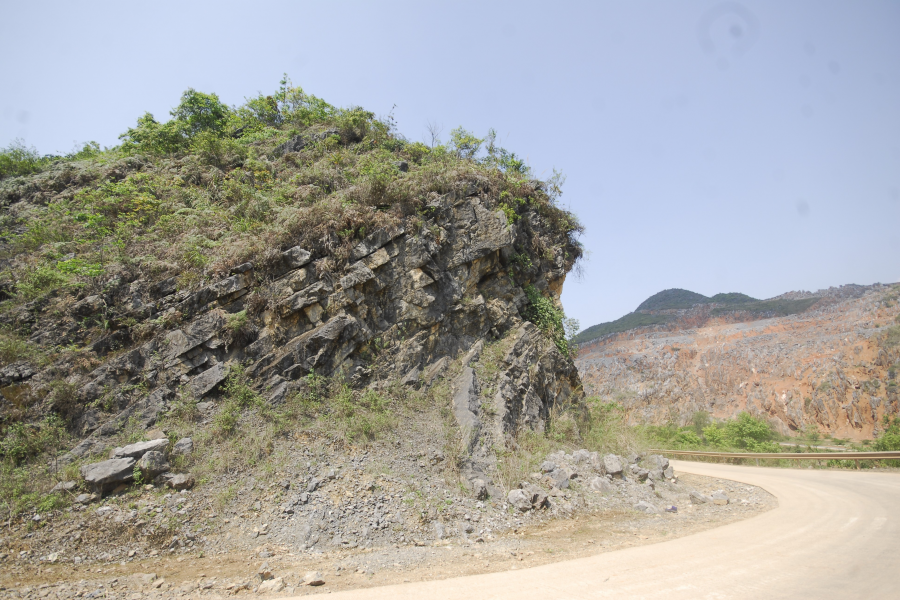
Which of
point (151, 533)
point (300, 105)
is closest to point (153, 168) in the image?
point (300, 105)

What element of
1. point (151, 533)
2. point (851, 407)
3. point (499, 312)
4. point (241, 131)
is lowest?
point (851, 407)

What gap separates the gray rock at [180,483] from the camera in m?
7.32

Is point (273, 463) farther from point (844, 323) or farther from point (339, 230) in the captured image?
point (844, 323)

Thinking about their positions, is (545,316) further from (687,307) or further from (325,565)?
(687,307)

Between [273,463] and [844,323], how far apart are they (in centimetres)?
6192

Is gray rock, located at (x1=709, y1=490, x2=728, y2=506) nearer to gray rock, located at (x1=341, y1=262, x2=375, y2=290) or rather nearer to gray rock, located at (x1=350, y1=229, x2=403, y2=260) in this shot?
gray rock, located at (x1=341, y1=262, x2=375, y2=290)

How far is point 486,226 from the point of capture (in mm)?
13320

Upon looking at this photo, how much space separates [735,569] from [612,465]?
15.4 ft

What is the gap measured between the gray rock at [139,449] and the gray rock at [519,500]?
691 cm

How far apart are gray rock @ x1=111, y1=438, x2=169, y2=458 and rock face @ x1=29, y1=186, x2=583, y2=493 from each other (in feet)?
0.07

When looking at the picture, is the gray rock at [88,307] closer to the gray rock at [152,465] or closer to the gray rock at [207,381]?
the gray rock at [207,381]

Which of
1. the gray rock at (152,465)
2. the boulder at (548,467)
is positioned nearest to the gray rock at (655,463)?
the boulder at (548,467)

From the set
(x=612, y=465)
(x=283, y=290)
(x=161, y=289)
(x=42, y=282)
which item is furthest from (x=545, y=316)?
(x=42, y=282)

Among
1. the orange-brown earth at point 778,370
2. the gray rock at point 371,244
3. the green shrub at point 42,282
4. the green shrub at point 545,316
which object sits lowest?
the orange-brown earth at point 778,370
